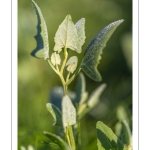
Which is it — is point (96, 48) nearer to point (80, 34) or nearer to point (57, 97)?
point (80, 34)

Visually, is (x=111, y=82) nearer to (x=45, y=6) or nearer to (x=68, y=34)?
(x=45, y=6)

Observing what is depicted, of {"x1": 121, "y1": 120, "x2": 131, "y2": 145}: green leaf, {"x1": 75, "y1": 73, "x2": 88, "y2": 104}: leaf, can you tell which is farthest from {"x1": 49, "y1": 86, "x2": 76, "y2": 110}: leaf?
{"x1": 121, "y1": 120, "x2": 131, "y2": 145}: green leaf

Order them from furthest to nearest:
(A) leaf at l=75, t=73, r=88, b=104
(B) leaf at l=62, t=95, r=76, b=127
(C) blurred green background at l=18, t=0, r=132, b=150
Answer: (C) blurred green background at l=18, t=0, r=132, b=150, (A) leaf at l=75, t=73, r=88, b=104, (B) leaf at l=62, t=95, r=76, b=127

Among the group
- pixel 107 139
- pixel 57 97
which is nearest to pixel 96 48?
pixel 107 139

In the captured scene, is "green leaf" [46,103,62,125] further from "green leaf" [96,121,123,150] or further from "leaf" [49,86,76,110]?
"leaf" [49,86,76,110]

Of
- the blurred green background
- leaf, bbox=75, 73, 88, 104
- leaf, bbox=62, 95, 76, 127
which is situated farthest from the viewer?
the blurred green background

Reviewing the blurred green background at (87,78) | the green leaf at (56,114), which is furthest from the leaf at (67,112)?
the blurred green background at (87,78)
